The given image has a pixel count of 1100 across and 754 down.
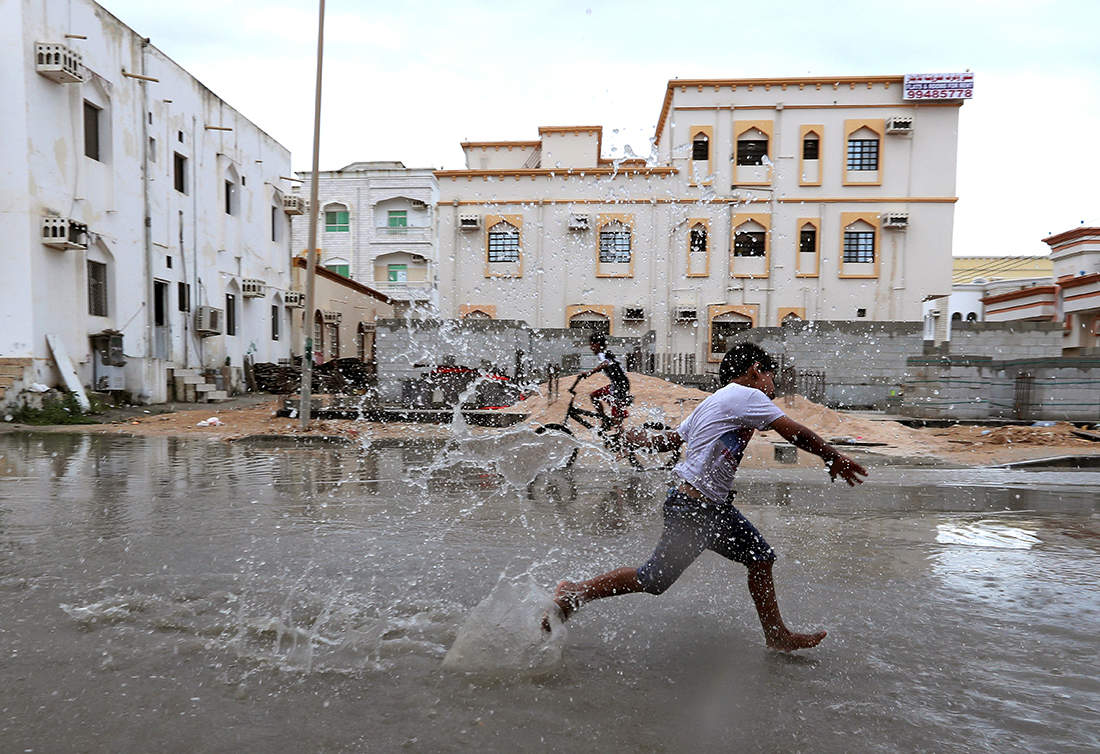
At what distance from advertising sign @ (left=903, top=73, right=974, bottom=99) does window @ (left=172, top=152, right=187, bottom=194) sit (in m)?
29.0

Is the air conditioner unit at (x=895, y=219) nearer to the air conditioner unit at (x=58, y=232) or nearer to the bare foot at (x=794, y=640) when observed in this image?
the air conditioner unit at (x=58, y=232)

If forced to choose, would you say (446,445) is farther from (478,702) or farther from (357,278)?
(357,278)

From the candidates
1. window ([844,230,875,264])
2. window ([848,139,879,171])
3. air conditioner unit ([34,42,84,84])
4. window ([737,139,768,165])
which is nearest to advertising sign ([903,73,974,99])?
window ([848,139,879,171])

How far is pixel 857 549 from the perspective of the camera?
532cm

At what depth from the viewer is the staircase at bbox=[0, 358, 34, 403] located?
14828mm

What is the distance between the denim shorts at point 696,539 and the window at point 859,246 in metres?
31.6

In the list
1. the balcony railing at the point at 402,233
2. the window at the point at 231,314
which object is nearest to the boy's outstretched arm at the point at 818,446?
the window at the point at 231,314

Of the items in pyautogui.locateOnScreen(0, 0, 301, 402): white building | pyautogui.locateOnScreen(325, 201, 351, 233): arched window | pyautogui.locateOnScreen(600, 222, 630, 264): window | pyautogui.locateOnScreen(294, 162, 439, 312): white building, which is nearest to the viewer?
pyautogui.locateOnScreen(0, 0, 301, 402): white building

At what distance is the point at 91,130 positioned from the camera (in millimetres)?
17719

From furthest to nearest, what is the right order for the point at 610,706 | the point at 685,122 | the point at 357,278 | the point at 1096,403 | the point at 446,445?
1. the point at 357,278
2. the point at 685,122
3. the point at 1096,403
4. the point at 446,445
5. the point at 610,706

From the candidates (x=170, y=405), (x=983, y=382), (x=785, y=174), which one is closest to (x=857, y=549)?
(x=983, y=382)

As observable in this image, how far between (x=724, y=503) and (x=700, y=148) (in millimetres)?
30827

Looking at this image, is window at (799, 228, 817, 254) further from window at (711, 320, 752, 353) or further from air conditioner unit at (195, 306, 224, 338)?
air conditioner unit at (195, 306, 224, 338)

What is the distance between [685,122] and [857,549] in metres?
29.2
